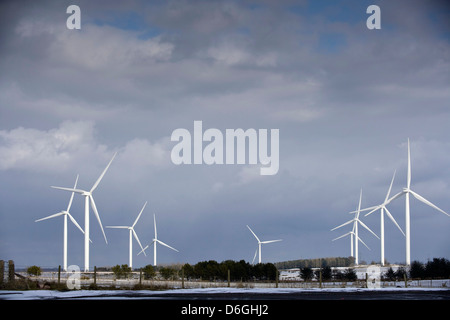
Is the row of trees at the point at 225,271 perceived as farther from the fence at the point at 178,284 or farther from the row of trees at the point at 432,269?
the row of trees at the point at 432,269

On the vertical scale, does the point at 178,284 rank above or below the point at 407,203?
below

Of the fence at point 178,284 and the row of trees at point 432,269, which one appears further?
the row of trees at point 432,269

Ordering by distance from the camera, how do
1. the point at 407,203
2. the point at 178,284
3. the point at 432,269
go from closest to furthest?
the point at 178,284 < the point at 432,269 < the point at 407,203

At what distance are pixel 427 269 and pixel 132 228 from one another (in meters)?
55.7

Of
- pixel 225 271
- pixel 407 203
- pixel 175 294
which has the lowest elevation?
pixel 225 271

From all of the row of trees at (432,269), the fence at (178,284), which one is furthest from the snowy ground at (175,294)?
the row of trees at (432,269)

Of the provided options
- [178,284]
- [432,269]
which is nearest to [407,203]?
[432,269]

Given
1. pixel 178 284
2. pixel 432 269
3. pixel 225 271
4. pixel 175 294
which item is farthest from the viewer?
pixel 225 271

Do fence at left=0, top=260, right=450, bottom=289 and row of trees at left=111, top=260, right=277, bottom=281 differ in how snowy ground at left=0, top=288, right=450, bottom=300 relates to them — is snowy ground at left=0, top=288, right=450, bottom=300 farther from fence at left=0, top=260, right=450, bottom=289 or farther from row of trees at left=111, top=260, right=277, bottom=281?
row of trees at left=111, top=260, right=277, bottom=281

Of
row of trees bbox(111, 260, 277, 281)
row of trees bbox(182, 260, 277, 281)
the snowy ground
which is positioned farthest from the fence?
row of trees bbox(182, 260, 277, 281)

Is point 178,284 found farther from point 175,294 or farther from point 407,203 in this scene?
point 407,203
